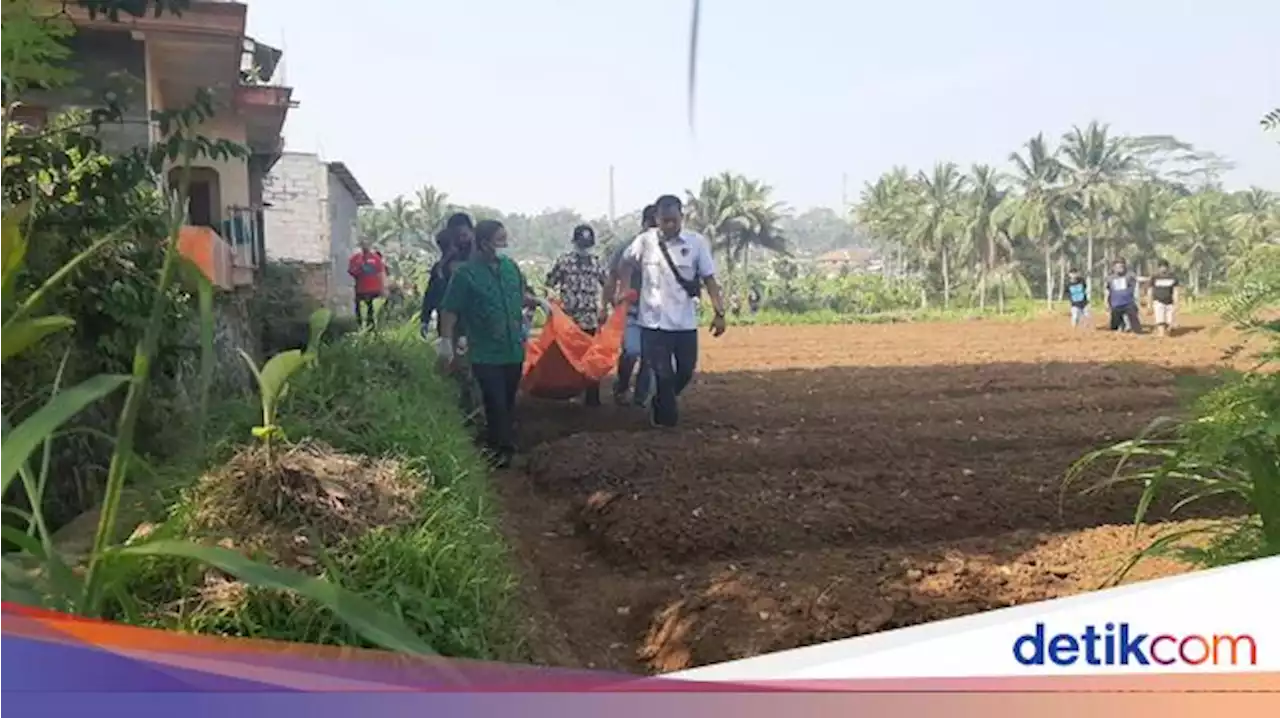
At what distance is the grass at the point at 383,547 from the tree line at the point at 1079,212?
0.72m

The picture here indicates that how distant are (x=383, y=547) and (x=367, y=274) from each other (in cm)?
40

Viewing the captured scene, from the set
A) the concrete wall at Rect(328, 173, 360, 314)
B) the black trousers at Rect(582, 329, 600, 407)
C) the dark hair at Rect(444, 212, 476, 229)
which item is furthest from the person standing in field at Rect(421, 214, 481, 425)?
the black trousers at Rect(582, 329, 600, 407)

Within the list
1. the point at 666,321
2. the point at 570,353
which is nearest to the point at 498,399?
the point at 666,321

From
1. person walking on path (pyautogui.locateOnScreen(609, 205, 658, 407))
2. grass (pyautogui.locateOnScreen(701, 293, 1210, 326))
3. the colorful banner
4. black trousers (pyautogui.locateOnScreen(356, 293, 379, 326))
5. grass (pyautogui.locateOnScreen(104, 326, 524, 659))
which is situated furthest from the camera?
person walking on path (pyautogui.locateOnScreen(609, 205, 658, 407))

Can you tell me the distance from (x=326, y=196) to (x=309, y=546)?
54 cm

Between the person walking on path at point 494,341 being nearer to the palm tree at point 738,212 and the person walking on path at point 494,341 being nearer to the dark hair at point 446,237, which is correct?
the dark hair at point 446,237

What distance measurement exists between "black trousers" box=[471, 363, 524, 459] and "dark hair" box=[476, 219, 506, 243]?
8.00 feet

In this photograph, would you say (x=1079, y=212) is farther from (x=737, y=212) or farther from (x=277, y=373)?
(x=277, y=373)

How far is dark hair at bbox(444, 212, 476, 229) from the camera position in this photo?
1328 mm

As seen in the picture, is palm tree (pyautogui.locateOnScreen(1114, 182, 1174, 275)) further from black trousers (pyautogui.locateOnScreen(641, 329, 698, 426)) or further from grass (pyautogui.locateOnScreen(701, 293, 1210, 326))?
black trousers (pyautogui.locateOnScreen(641, 329, 698, 426))

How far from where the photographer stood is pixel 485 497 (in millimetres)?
2898

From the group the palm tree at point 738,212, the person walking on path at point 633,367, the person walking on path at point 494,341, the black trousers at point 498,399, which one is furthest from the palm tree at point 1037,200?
the person walking on path at point 633,367

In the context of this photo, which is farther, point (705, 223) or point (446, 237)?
point (446, 237)

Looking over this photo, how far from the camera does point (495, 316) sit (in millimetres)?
3965
